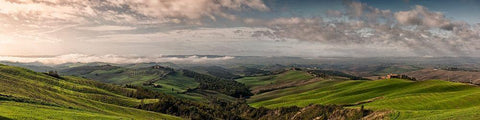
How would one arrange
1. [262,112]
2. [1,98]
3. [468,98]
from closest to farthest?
[1,98] < [468,98] < [262,112]

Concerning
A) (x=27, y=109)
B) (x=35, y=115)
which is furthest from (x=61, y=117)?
(x=27, y=109)

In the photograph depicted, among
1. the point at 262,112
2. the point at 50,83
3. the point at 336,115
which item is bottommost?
the point at 262,112

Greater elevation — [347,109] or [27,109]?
[27,109]

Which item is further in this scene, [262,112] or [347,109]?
[262,112]

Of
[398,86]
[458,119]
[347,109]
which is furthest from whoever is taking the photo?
[398,86]

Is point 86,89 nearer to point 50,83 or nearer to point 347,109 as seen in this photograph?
point 50,83

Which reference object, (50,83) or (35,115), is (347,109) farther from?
(50,83)

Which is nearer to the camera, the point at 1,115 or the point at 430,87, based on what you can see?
the point at 1,115

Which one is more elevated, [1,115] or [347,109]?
[1,115]

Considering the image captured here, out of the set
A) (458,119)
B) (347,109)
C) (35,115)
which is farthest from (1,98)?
(347,109)
